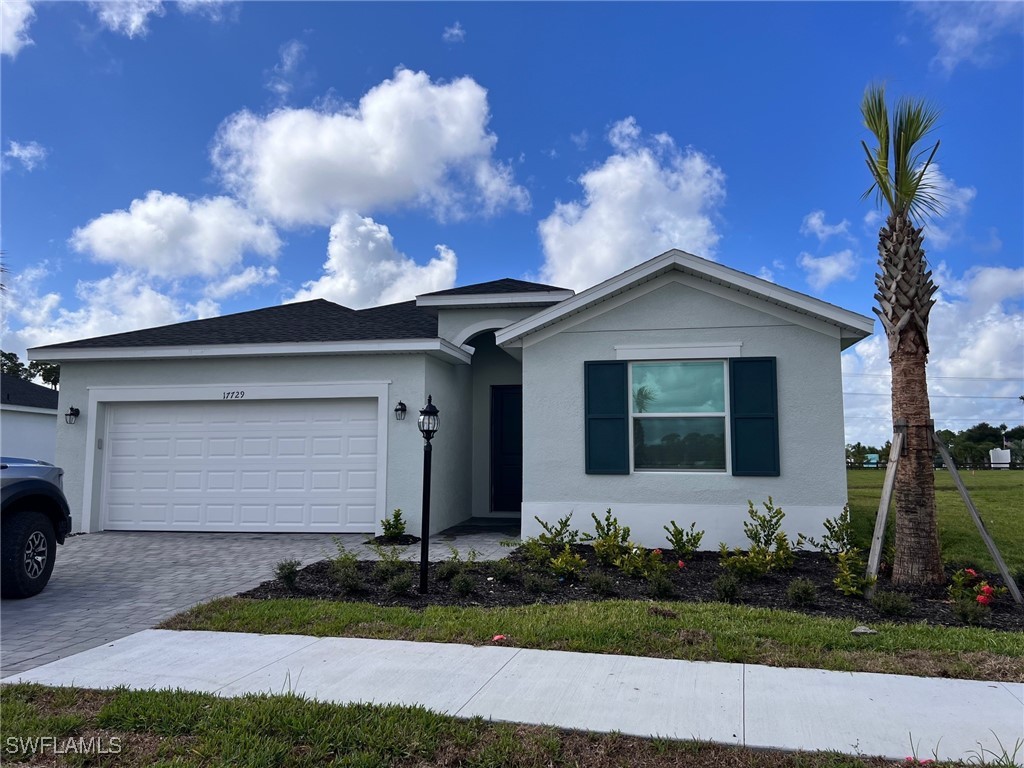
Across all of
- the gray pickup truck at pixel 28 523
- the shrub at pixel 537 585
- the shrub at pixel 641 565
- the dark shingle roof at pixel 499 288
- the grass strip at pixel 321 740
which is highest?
the dark shingle roof at pixel 499 288

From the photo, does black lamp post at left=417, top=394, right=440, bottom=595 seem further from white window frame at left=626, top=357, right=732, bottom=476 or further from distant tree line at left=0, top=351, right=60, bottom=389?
distant tree line at left=0, top=351, right=60, bottom=389

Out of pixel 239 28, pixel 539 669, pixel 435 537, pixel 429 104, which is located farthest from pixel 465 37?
pixel 539 669

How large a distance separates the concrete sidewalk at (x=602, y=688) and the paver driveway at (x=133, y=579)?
622 millimetres

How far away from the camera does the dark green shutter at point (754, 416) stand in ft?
28.7

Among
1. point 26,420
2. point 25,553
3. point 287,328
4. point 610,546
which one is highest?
point 287,328

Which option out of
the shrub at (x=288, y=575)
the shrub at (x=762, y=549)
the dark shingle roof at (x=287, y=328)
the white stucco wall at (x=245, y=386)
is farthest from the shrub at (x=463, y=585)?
the dark shingle roof at (x=287, y=328)

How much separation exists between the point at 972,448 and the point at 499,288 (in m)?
34.3

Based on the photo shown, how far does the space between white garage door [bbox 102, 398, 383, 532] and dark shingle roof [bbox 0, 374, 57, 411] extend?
464 inches

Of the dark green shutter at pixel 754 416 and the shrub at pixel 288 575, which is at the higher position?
the dark green shutter at pixel 754 416

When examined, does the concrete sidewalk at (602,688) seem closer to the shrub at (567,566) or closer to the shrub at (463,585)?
the shrub at (463,585)

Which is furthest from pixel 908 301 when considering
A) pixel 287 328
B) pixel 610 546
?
pixel 287 328

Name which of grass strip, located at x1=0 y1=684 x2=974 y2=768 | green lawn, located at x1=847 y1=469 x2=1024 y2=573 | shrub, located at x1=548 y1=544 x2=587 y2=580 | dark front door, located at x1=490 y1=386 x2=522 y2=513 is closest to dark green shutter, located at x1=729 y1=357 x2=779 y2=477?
green lawn, located at x1=847 y1=469 x2=1024 y2=573

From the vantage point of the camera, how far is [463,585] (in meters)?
6.29

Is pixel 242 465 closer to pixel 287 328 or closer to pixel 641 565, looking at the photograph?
pixel 287 328
